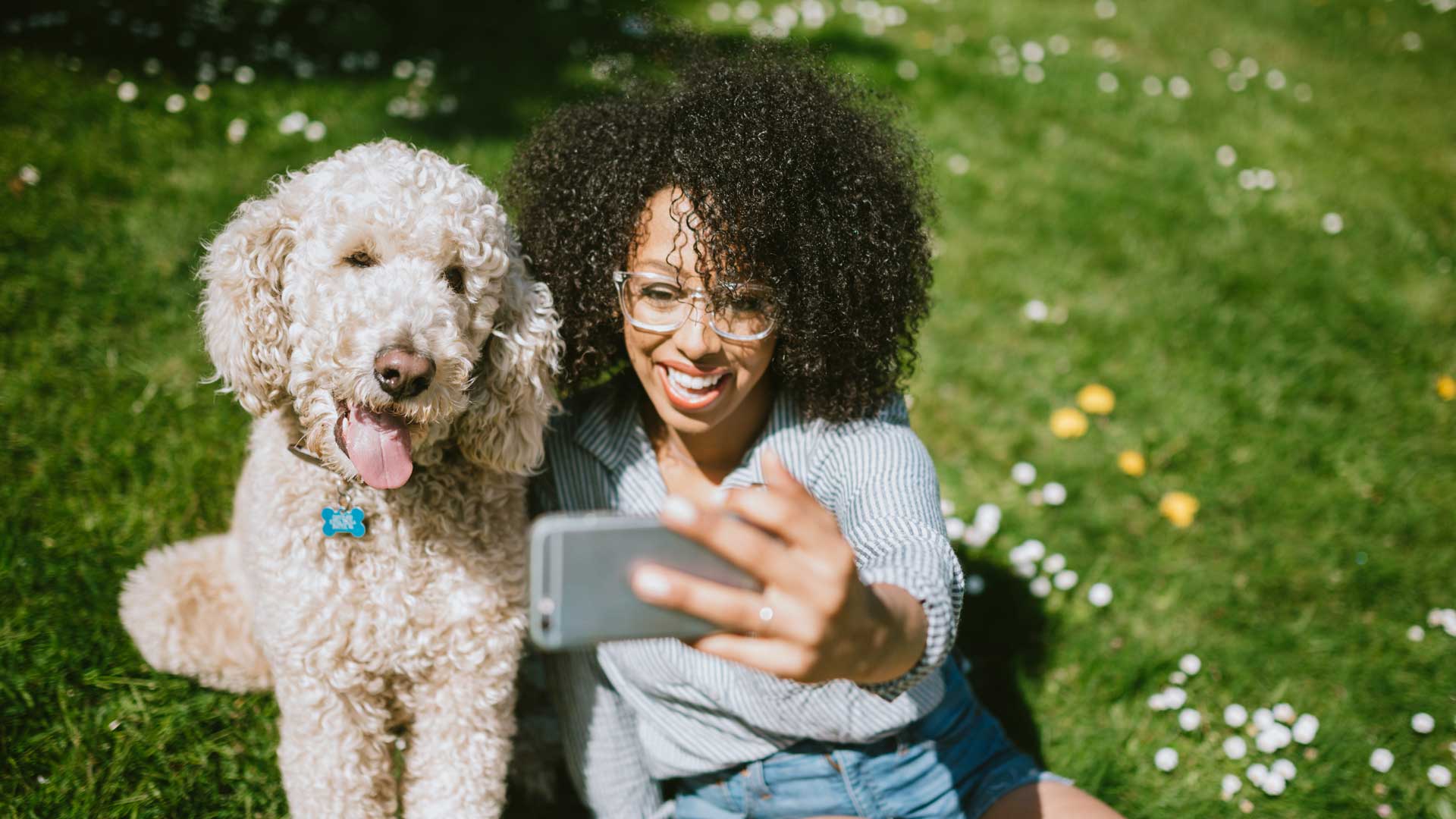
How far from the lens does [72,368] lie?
3.21m

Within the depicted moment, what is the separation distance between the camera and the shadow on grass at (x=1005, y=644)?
2.91 metres

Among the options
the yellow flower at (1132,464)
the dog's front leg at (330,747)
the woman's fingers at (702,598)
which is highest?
the woman's fingers at (702,598)

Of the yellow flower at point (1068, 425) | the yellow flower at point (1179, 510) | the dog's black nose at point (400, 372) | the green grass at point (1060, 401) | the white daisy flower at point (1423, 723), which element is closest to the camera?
the dog's black nose at point (400, 372)

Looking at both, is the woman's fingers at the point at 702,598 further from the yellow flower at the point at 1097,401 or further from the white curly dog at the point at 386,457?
the yellow flower at the point at 1097,401

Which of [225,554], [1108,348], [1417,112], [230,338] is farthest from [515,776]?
[1417,112]

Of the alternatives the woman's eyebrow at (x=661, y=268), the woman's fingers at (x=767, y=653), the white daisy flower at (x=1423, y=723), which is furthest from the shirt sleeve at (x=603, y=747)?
the white daisy flower at (x=1423, y=723)

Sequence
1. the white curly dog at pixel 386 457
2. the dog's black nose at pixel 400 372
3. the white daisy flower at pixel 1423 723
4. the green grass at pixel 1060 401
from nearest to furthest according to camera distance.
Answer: the dog's black nose at pixel 400 372 < the white curly dog at pixel 386 457 < the green grass at pixel 1060 401 < the white daisy flower at pixel 1423 723

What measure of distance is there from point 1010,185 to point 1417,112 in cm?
399

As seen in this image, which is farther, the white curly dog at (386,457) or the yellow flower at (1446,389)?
the yellow flower at (1446,389)

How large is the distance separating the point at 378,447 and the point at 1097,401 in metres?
3.21

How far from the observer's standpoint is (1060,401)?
4035 millimetres

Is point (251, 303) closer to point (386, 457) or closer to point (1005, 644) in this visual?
point (386, 457)

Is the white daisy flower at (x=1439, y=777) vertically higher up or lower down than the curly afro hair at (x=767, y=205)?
lower down

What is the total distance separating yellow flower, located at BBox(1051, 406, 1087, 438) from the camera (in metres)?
3.85
